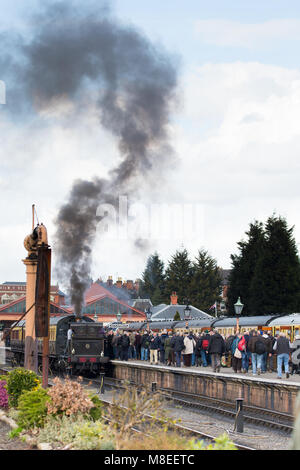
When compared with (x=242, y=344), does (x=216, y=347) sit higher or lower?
lower

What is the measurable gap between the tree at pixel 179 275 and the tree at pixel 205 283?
2007 millimetres

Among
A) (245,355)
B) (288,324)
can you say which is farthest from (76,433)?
(288,324)

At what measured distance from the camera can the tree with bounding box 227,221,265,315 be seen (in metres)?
69.6

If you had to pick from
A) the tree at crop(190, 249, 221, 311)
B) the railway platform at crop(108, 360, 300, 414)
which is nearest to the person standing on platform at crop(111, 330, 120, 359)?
the railway platform at crop(108, 360, 300, 414)

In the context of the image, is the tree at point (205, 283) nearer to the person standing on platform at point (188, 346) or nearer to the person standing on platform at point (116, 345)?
the person standing on platform at point (116, 345)

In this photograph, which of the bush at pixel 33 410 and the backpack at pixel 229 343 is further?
the backpack at pixel 229 343

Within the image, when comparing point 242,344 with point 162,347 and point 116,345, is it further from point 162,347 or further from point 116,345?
point 116,345

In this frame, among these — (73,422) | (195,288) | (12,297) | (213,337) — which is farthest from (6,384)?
(12,297)

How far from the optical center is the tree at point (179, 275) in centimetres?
10112

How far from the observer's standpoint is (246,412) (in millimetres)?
20562

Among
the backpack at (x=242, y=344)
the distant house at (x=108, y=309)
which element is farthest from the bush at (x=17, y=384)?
the distant house at (x=108, y=309)

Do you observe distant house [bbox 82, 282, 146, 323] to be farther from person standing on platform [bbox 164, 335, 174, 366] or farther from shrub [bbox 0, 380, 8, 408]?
shrub [bbox 0, 380, 8, 408]

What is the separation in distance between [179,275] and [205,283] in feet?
18.1

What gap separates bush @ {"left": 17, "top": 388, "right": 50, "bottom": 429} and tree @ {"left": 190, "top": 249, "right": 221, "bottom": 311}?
273 ft
